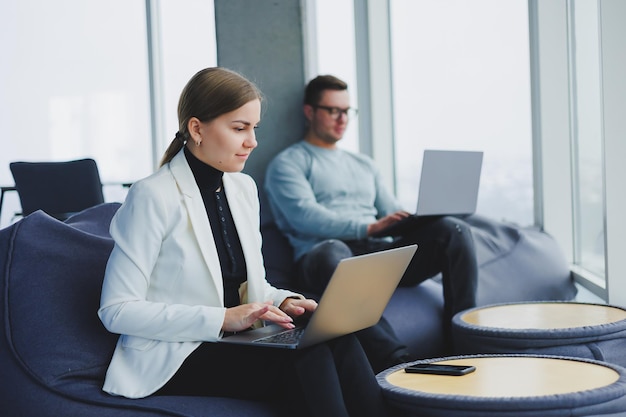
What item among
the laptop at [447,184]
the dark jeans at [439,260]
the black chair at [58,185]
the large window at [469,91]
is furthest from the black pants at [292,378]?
the large window at [469,91]

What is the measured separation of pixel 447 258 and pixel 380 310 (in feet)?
4.67

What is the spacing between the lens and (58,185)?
4695 mm

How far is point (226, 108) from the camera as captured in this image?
7.88 feet

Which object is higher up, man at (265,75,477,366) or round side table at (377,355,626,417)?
man at (265,75,477,366)

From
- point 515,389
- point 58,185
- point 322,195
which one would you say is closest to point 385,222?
point 322,195

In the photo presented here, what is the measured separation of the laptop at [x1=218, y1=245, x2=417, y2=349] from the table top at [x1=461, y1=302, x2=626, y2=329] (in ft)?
2.40

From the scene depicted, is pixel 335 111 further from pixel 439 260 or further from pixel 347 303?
pixel 347 303

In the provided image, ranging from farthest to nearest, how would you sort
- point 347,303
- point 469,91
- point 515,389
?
point 469,91, point 347,303, point 515,389

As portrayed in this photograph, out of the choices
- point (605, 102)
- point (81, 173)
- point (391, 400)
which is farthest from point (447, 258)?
point (81, 173)

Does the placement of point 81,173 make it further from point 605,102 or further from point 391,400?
point 391,400

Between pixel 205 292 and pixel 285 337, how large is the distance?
266 millimetres

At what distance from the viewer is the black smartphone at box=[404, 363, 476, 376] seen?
2.22m

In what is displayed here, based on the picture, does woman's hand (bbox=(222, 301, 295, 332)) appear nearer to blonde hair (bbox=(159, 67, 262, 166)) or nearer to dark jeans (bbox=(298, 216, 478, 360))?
blonde hair (bbox=(159, 67, 262, 166))

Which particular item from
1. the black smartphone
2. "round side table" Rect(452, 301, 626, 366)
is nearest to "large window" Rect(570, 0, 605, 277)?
"round side table" Rect(452, 301, 626, 366)
